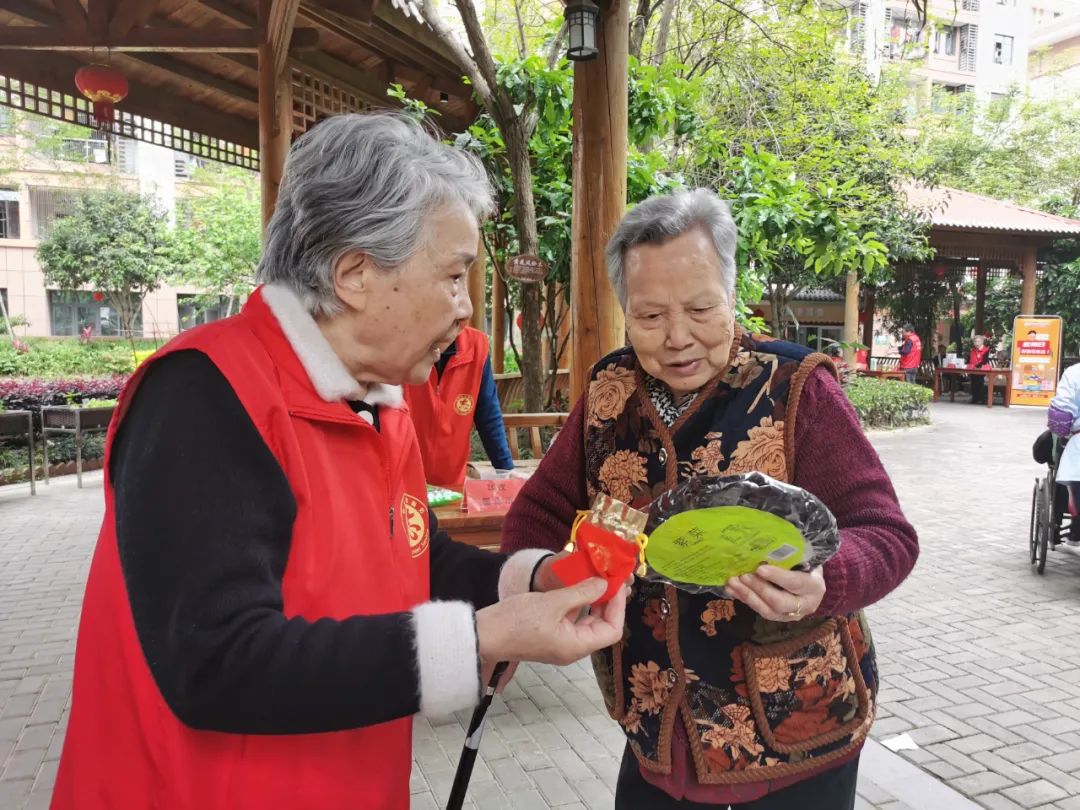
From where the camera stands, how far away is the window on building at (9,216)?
28.0 m

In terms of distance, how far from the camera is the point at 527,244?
19.5 ft

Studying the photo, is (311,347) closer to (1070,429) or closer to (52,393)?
(1070,429)

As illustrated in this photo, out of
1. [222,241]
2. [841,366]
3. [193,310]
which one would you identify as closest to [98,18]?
[841,366]

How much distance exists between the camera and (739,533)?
48.4 inches

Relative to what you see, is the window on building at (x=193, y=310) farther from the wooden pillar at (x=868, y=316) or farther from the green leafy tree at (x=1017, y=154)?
the green leafy tree at (x=1017, y=154)

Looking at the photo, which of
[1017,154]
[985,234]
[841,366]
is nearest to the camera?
[841,366]

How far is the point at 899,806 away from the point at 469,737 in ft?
7.21

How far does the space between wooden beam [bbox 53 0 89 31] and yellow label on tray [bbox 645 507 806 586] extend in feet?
22.2

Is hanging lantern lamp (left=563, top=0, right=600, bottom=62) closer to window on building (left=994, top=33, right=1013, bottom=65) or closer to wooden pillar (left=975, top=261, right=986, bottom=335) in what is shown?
wooden pillar (left=975, top=261, right=986, bottom=335)

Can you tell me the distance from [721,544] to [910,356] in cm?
1979

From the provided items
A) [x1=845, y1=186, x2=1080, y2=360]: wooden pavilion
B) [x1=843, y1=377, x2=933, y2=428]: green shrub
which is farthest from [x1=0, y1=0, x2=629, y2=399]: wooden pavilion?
[x1=845, y1=186, x2=1080, y2=360]: wooden pavilion

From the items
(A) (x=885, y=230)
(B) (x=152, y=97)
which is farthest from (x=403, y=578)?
(A) (x=885, y=230)

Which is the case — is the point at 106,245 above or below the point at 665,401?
above

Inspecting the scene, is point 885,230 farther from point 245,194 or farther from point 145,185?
point 145,185
